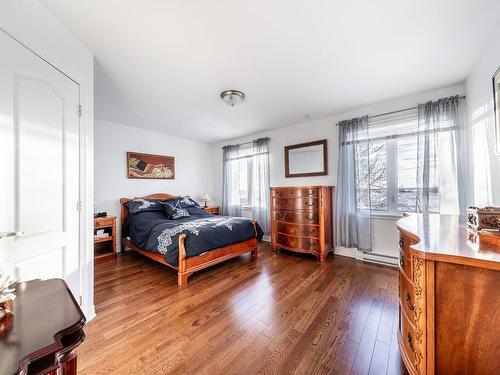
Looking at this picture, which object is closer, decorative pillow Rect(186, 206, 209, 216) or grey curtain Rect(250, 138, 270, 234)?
decorative pillow Rect(186, 206, 209, 216)

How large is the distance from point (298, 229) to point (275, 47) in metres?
2.59

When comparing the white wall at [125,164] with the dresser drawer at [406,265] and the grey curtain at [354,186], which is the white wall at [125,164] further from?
the dresser drawer at [406,265]

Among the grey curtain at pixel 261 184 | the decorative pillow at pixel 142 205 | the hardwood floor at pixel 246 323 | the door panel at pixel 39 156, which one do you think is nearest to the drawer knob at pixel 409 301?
the hardwood floor at pixel 246 323

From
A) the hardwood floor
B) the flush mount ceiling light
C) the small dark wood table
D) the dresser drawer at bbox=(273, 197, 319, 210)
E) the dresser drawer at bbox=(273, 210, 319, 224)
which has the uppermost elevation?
the flush mount ceiling light

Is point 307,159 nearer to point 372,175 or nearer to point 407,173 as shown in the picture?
point 372,175

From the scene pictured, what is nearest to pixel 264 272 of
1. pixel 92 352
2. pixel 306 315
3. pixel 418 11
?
pixel 306 315

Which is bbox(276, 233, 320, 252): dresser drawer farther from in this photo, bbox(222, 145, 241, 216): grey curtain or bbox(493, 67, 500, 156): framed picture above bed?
bbox(493, 67, 500, 156): framed picture above bed

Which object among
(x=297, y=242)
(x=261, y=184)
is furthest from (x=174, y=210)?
(x=297, y=242)

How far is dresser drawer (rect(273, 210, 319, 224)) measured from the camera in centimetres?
332

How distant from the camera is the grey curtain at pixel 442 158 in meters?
2.44

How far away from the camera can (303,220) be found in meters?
3.41

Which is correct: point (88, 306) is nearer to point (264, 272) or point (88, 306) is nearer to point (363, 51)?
point (264, 272)

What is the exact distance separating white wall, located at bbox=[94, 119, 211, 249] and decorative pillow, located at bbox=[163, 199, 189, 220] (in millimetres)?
621

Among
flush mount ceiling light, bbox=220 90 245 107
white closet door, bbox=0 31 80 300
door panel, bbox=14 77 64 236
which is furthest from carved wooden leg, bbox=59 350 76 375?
flush mount ceiling light, bbox=220 90 245 107
